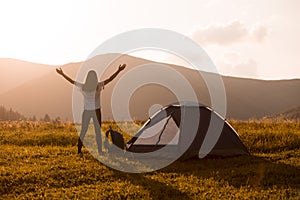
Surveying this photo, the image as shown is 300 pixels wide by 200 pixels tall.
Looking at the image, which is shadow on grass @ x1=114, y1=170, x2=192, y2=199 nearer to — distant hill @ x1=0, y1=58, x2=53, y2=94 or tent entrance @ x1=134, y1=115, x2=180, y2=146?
tent entrance @ x1=134, y1=115, x2=180, y2=146

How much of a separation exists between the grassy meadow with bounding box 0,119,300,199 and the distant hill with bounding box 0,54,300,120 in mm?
100006

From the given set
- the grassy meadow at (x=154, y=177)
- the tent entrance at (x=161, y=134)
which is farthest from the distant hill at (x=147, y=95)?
the grassy meadow at (x=154, y=177)

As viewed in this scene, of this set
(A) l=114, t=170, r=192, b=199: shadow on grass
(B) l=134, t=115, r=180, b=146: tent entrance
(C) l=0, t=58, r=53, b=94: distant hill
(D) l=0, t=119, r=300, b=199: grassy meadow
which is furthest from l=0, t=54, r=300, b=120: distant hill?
(A) l=114, t=170, r=192, b=199: shadow on grass

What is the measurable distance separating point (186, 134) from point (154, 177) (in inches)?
143

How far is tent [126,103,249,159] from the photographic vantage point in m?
13.6

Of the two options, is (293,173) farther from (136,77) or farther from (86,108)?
(136,77)

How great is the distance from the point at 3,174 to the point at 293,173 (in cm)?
795

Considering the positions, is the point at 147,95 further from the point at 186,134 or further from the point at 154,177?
the point at 154,177

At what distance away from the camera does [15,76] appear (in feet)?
586

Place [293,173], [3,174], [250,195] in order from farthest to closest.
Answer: [293,173], [3,174], [250,195]

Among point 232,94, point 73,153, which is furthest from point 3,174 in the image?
point 232,94

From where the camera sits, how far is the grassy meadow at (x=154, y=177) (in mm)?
8891

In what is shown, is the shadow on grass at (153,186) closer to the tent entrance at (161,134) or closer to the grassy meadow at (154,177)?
the grassy meadow at (154,177)

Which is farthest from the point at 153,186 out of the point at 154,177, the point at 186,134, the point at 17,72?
the point at 17,72
